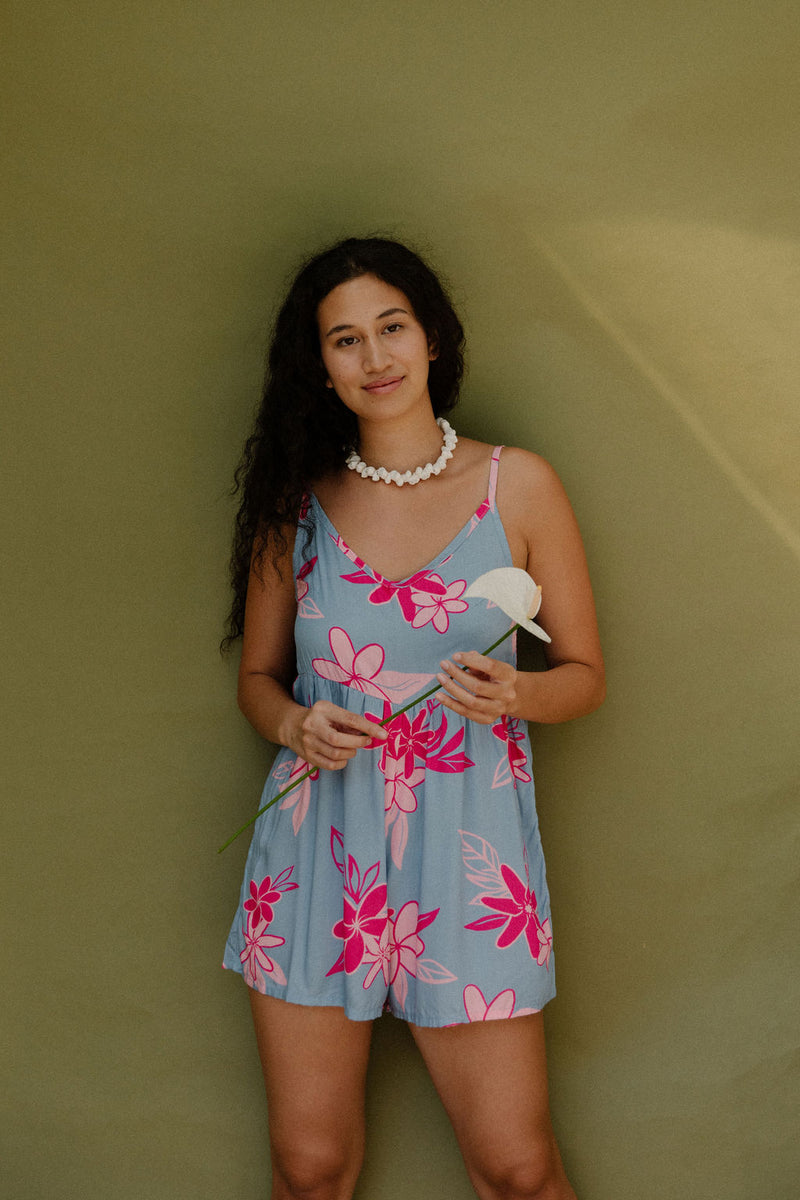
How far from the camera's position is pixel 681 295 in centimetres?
182

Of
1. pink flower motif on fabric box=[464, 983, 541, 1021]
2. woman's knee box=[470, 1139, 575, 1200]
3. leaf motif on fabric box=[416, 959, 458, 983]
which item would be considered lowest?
woman's knee box=[470, 1139, 575, 1200]

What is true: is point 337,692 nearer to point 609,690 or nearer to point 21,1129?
point 609,690

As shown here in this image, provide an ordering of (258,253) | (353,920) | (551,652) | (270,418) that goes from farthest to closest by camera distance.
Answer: (258,253) → (270,418) → (551,652) → (353,920)

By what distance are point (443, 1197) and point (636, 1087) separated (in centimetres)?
41

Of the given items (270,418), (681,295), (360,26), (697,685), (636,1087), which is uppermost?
(360,26)

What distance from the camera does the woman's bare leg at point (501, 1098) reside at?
5.13 feet

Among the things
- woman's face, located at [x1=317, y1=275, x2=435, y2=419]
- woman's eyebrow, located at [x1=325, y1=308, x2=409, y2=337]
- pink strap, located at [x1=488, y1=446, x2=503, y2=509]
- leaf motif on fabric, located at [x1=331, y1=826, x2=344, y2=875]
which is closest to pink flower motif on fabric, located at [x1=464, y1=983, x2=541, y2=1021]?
leaf motif on fabric, located at [x1=331, y1=826, x2=344, y2=875]

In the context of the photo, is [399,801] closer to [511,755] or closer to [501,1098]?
[511,755]

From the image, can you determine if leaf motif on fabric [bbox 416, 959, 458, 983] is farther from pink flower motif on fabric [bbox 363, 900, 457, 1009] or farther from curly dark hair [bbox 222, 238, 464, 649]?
curly dark hair [bbox 222, 238, 464, 649]

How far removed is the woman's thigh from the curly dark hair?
28.7 inches

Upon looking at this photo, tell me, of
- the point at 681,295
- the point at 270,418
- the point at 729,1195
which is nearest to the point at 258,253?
the point at 270,418

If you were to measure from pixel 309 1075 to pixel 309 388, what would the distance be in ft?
3.66

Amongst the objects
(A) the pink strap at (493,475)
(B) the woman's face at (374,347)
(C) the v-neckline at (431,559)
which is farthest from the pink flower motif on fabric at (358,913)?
(B) the woman's face at (374,347)

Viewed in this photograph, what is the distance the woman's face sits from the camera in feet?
5.35
